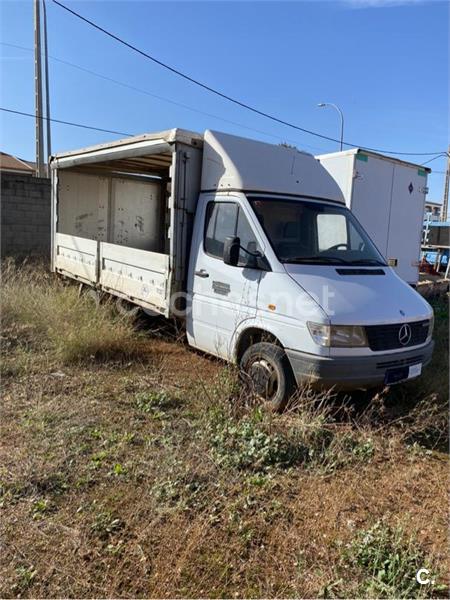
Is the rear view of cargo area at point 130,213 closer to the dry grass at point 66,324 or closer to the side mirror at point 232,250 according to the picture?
the dry grass at point 66,324

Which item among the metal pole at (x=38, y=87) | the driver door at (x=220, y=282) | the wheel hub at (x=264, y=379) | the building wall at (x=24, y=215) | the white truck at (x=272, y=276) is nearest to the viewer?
the white truck at (x=272, y=276)

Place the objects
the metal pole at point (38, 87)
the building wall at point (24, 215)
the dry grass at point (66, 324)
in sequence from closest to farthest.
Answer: the dry grass at point (66, 324) → the building wall at point (24, 215) → the metal pole at point (38, 87)

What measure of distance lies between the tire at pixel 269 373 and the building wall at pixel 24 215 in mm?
9744

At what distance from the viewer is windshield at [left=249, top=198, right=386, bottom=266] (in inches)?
187

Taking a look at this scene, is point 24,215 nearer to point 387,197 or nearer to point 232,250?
point 387,197

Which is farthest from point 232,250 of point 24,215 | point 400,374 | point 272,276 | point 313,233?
point 24,215

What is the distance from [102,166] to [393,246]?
623 cm

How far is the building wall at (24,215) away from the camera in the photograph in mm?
12602

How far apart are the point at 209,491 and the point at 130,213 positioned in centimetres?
828

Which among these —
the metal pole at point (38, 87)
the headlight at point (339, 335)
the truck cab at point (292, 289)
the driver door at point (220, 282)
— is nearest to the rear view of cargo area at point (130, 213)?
the truck cab at point (292, 289)

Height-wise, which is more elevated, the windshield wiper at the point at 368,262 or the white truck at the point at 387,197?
the white truck at the point at 387,197

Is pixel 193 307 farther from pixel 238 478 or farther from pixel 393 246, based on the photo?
pixel 393 246

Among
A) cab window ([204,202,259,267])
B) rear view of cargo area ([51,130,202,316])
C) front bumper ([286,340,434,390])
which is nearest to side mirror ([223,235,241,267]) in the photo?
cab window ([204,202,259,267])

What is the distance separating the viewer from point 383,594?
7.56 ft
